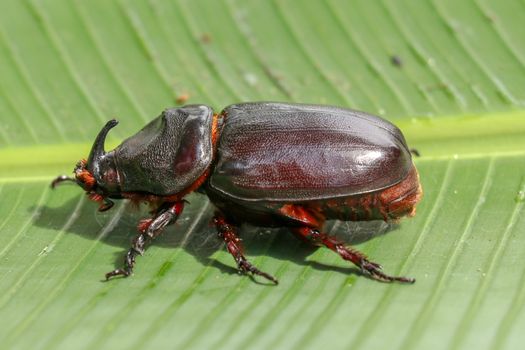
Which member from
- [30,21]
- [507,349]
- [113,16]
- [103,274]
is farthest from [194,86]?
[507,349]

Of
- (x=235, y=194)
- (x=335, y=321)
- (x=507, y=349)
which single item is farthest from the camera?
(x=235, y=194)

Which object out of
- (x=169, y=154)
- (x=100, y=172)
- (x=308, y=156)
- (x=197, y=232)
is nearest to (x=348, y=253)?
(x=308, y=156)

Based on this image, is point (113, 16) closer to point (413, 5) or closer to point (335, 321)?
A: point (413, 5)

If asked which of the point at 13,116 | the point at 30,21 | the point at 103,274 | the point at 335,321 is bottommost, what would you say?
the point at 335,321

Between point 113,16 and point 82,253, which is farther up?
point 113,16

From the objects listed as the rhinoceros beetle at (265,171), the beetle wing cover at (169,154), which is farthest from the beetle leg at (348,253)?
the beetle wing cover at (169,154)

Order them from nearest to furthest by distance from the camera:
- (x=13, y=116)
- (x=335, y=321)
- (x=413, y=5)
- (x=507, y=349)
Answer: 1. (x=507, y=349)
2. (x=335, y=321)
3. (x=13, y=116)
4. (x=413, y=5)

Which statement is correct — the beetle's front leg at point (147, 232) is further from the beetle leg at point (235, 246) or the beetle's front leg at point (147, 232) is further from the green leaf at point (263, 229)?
the beetle leg at point (235, 246)

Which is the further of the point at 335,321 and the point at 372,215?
the point at 372,215
